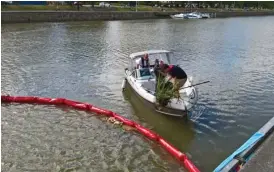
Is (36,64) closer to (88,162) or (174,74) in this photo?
(174,74)

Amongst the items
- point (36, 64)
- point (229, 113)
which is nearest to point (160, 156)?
point (229, 113)

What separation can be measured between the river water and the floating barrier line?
29 centimetres

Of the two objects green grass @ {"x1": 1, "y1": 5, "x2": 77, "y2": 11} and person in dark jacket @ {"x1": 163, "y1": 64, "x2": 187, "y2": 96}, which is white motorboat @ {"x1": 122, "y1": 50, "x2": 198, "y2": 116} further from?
green grass @ {"x1": 1, "y1": 5, "x2": 77, "y2": 11}

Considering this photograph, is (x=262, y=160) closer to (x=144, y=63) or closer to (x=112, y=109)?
(x=112, y=109)

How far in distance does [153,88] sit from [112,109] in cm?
250

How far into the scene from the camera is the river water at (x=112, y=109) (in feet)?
41.3

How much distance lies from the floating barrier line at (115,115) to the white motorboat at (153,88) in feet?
5.99

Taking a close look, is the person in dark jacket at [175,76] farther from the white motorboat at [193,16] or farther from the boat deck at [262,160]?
the white motorboat at [193,16]

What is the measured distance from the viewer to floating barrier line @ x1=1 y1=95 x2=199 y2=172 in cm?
1199

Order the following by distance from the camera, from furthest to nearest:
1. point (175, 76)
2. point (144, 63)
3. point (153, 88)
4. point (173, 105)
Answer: point (144, 63)
point (153, 88)
point (175, 76)
point (173, 105)

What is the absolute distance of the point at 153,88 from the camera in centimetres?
1866

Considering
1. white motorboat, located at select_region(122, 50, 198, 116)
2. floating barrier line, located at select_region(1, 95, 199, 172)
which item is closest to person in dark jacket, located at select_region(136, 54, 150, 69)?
white motorboat, located at select_region(122, 50, 198, 116)

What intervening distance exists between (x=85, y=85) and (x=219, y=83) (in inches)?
334

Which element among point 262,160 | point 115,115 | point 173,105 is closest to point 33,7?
point 115,115
